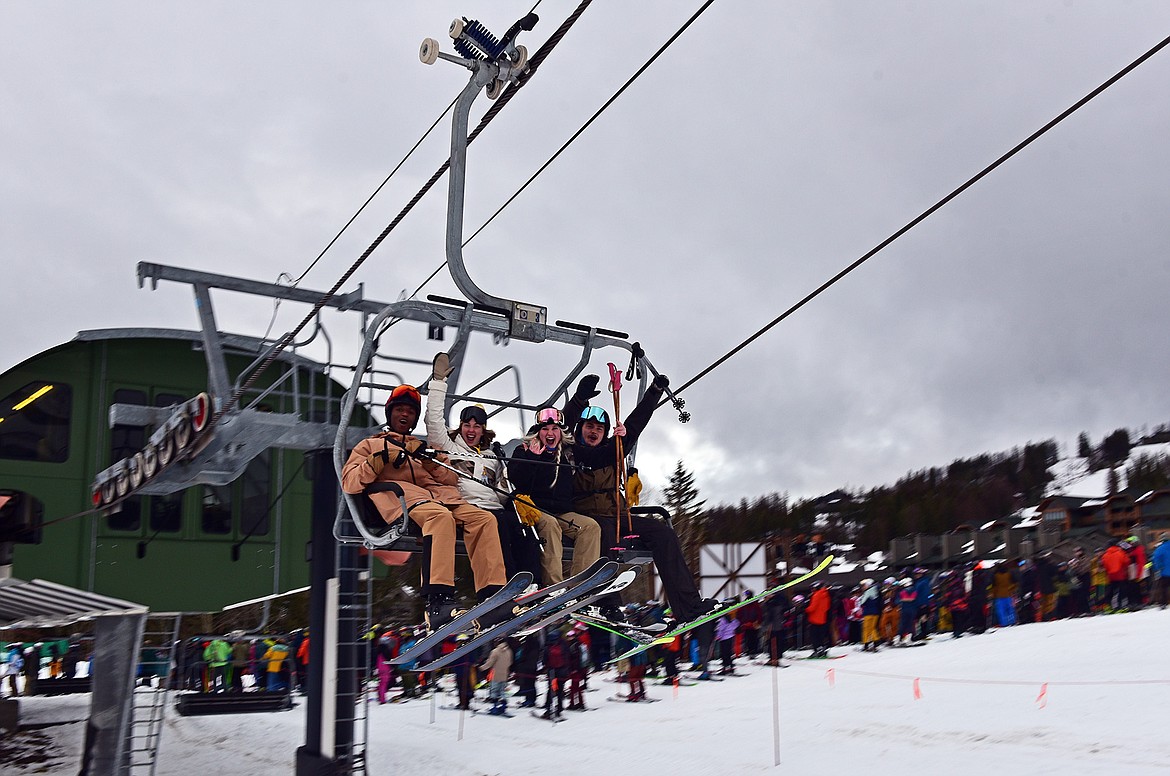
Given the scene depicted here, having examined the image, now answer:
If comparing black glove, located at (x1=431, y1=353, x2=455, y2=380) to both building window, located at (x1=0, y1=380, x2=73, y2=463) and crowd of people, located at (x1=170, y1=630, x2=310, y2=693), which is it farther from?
crowd of people, located at (x1=170, y1=630, x2=310, y2=693)

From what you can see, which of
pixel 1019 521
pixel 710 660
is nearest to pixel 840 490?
pixel 1019 521

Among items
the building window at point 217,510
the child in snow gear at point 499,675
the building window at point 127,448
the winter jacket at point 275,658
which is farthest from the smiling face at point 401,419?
the winter jacket at point 275,658

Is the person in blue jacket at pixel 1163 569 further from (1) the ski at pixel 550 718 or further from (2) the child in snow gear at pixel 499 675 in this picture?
(2) the child in snow gear at pixel 499 675

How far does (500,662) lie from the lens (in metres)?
17.2

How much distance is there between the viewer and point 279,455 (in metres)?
15.7

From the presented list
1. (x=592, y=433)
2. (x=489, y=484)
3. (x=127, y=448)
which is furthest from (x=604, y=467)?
(x=127, y=448)

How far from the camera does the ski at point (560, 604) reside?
24.4 feet

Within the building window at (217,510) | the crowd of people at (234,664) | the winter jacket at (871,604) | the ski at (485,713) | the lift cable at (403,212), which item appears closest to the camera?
the lift cable at (403,212)

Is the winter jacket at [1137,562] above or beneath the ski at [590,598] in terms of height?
above

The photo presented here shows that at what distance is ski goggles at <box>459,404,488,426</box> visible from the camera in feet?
27.1

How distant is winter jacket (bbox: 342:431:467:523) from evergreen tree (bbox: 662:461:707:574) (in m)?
22.1

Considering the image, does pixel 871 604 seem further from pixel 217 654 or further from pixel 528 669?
pixel 217 654

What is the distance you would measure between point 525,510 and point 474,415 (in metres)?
0.85

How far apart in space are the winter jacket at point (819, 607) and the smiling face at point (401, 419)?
11989 mm
